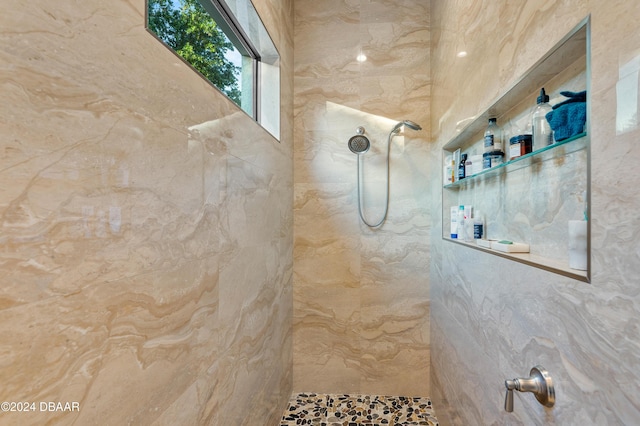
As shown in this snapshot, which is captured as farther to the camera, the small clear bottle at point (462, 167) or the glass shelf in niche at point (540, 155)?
the small clear bottle at point (462, 167)

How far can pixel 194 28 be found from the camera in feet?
3.50

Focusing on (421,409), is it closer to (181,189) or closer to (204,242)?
(204,242)

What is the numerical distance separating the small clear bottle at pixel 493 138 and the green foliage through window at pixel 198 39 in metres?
1.07

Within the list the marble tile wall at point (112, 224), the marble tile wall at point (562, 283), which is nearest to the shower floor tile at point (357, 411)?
the marble tile wall at point (562, 283)

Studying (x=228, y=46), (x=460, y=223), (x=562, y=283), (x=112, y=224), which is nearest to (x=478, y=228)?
(x=460, y=223)

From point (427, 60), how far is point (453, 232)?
1.24 meters

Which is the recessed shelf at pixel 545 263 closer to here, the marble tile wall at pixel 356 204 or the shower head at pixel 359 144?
the marble tile wall at pixel 356 204

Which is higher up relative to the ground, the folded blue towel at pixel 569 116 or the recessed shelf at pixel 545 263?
the folded blue towel at pixel 569 116

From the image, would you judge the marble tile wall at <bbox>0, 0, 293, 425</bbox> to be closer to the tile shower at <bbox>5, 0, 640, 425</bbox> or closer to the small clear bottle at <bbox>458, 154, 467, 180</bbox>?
the tile shower at <bbox>5, 0, 640, 425</bbox>

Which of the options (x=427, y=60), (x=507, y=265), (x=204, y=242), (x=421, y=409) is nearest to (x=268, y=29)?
(x=427, y=60)

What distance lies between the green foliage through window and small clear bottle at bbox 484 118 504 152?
1.07 meters

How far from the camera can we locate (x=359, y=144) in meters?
1.97

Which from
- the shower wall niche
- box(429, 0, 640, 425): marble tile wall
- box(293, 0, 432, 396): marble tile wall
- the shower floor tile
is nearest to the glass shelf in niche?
the shower wall niche

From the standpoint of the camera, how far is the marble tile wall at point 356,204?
6.52ft
